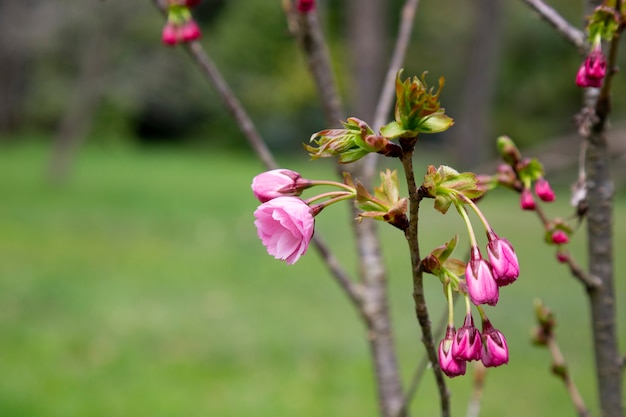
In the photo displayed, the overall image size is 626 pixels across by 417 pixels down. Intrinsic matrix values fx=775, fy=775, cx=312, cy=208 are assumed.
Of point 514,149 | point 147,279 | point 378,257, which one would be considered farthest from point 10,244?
point 514,149

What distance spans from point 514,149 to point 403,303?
17.3 feet

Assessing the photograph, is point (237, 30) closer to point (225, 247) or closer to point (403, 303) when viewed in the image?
point (225, 247)

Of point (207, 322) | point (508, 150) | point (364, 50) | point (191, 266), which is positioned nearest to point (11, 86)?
point (364, 50)

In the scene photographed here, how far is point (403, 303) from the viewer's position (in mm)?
6359

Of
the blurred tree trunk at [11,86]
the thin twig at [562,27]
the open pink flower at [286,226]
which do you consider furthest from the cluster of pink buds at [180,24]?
the blurred tree trunk at [11,86]

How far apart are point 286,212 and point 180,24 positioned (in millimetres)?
931

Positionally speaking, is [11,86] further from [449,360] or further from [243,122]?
[449,360]

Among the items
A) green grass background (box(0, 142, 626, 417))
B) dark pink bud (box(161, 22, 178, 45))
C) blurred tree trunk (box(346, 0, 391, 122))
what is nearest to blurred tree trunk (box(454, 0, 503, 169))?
blurred tree trunk (box(346, 0, 391, 122))

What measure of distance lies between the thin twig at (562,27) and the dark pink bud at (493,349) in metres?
0.59

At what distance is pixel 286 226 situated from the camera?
0.74 meters

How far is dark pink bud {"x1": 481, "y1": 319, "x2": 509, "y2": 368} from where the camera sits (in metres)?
0.76

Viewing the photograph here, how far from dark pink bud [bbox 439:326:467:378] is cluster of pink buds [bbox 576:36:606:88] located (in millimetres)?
388

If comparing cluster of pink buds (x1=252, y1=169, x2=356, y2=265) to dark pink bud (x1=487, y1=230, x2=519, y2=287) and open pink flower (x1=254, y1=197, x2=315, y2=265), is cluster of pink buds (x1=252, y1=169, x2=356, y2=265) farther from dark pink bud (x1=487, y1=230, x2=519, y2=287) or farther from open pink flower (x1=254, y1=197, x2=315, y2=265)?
dark pink bud (x1=487, y1=230, x2=519, y2=287)

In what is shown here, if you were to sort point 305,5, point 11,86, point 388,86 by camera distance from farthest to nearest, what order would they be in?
point 11,86 < point 388,86 < point 305,5
